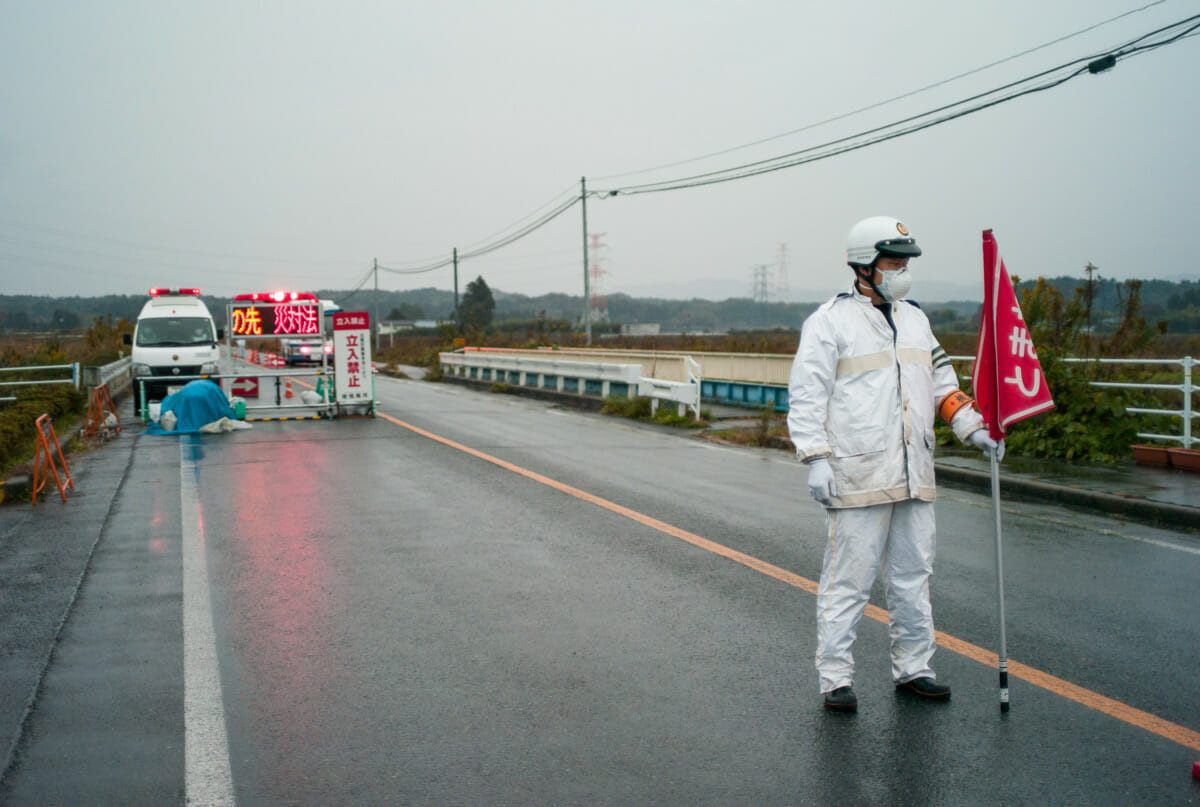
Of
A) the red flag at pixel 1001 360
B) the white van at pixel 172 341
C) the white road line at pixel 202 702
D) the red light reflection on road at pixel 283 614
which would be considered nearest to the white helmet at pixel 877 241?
the red flag at pixel 1001 360

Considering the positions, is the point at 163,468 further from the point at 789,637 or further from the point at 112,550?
the point at 789,637

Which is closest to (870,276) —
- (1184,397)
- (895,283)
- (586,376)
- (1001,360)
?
(895,283)

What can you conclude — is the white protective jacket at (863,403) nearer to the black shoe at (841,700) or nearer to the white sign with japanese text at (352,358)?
the black shoe at (841,700)

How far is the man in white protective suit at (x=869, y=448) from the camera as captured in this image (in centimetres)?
422

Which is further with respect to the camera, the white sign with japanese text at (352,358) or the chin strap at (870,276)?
the white sign with japanese text at (352,358)

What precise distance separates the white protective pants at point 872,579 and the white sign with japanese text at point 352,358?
48.9 feet

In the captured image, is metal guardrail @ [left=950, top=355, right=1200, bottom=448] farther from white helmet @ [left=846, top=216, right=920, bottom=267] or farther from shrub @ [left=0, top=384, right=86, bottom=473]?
shrub @ [left=0, top=384, right=86, bottom=473]

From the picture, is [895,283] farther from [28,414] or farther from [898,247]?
[28,414]

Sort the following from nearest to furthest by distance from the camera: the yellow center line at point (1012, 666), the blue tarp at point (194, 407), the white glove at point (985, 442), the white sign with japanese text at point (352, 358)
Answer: the yellow center line at point (1012, 666)
the white glove at point (985, 442)
the blue tarp at point (194, 407)
the white sign with japanese text at point (352, 358)

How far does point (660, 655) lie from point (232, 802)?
224 cm

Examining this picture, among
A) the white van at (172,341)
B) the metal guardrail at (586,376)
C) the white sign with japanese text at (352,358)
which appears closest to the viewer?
the white sign with japanese text at (352,358)

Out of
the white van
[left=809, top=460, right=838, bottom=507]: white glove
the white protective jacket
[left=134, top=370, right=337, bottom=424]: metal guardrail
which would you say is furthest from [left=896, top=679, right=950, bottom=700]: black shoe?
the white van

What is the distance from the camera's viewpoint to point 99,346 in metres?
35.6

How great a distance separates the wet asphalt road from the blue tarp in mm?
6846
